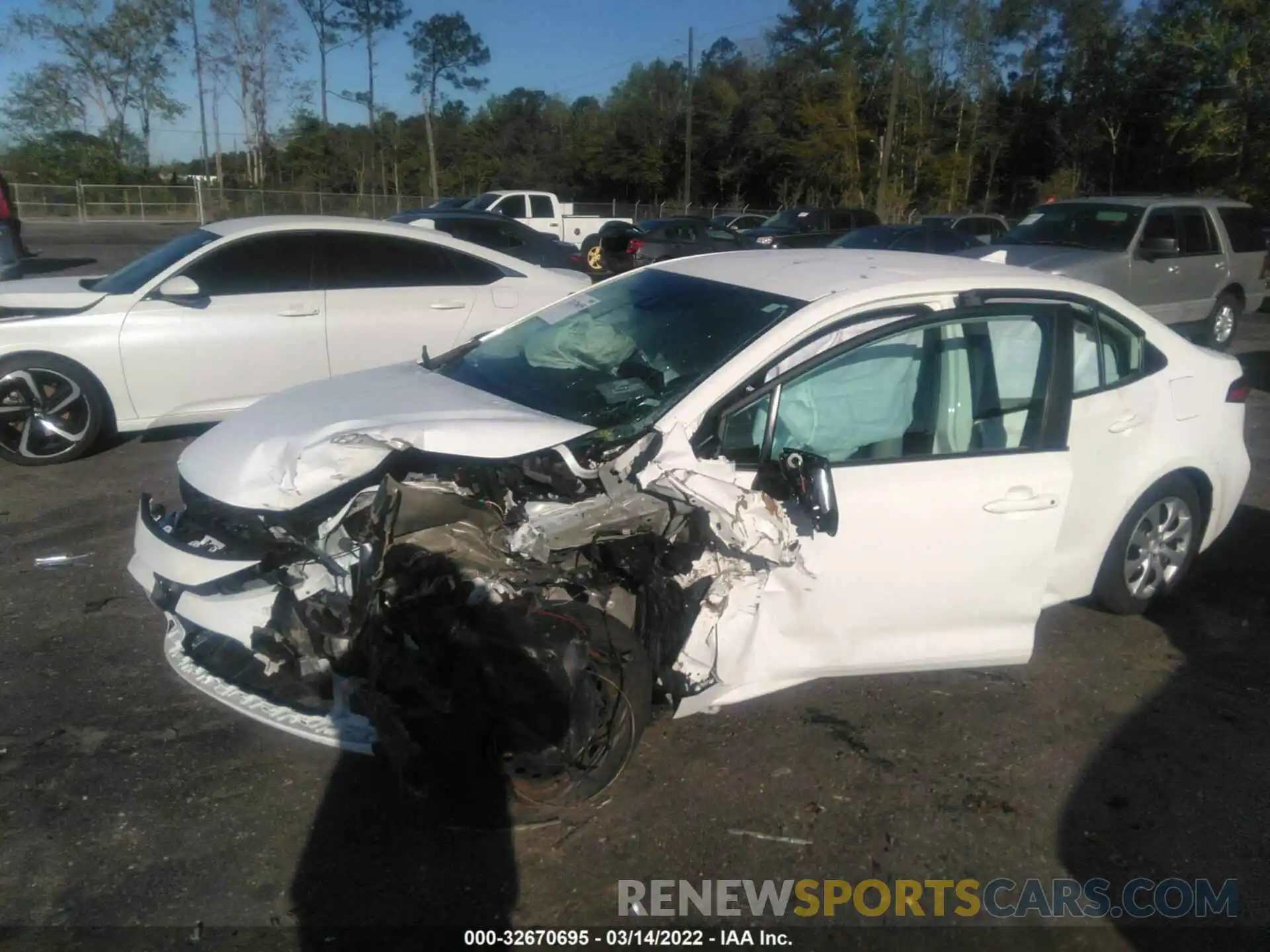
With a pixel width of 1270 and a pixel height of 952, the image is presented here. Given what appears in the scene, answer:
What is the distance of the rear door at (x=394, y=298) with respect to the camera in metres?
7.18

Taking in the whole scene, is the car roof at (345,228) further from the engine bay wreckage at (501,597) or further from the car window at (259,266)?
the engine bay wreckage at (501,597)

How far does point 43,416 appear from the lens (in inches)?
263

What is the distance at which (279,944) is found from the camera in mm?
2686

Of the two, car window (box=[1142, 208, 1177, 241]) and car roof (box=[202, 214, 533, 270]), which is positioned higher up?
car window (box=[1142, 208, 1177, 241])

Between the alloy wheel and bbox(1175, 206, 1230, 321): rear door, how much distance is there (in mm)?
8795

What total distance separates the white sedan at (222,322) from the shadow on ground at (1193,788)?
510 centimetres

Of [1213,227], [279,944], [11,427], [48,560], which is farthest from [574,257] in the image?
[279,944]

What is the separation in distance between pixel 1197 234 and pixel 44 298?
490 inches

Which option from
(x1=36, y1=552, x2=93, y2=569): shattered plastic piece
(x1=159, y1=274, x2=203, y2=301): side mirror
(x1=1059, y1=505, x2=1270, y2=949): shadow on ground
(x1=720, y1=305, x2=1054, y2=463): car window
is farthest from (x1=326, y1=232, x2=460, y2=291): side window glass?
(x1=1059, y1=505, x2=1270, y2=949): shadow on ground

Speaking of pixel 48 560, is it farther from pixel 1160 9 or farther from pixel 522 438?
pixel 1160 9

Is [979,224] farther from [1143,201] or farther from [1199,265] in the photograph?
[1143,201]

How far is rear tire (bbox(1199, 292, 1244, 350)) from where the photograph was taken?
42.6 feet

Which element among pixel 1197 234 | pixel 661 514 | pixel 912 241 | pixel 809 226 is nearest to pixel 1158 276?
pixel 1197 234

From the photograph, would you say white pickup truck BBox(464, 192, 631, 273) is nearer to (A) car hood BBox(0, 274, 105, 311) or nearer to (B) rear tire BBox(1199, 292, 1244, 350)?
(B) rear tire BBox(1199, 292, 1244, 350)
